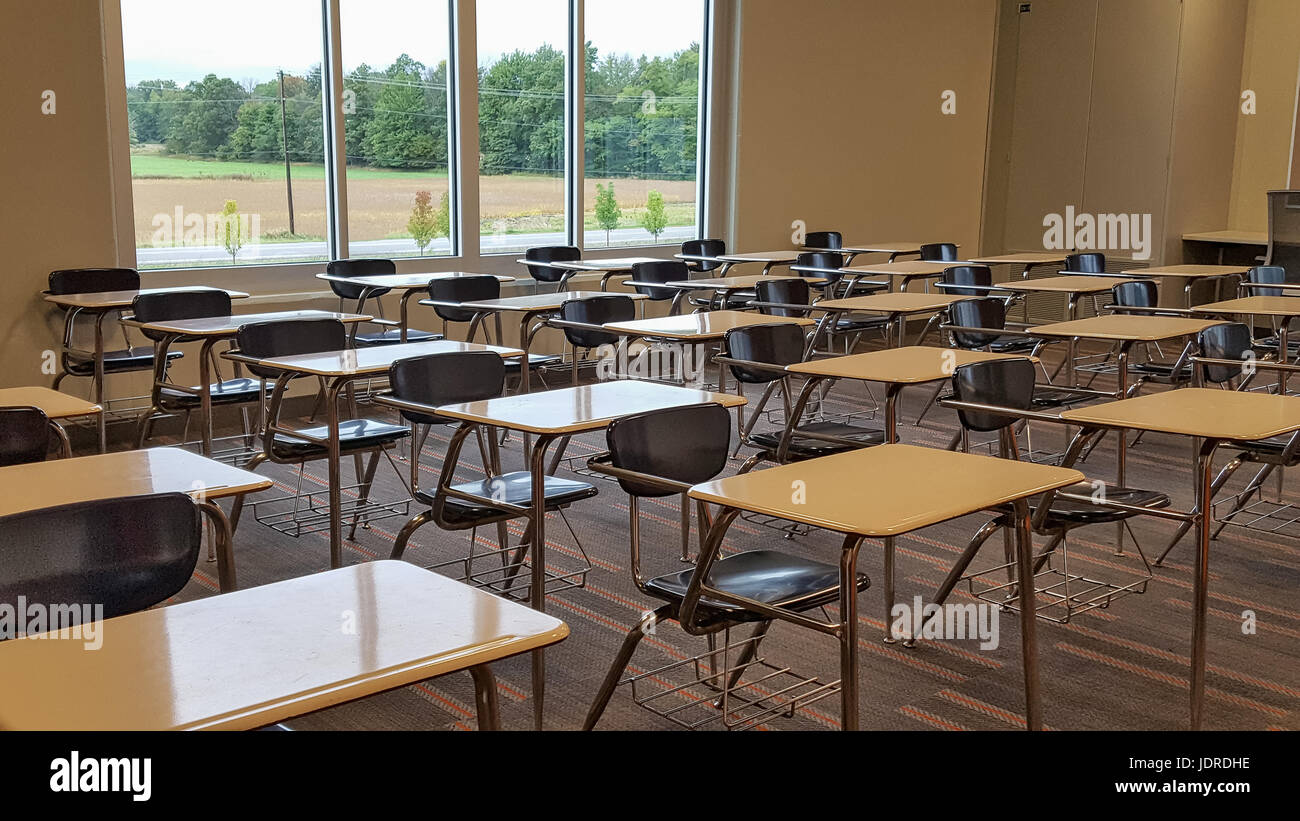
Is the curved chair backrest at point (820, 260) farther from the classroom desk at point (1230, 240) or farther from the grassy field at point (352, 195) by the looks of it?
the classroom desk at point (1230, 240)

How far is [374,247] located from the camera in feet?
25.6

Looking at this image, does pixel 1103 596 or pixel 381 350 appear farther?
pixel 381 350

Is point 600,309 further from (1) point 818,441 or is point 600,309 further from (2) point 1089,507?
(2) point 1089,507

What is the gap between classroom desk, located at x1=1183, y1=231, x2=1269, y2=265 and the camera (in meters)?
10.1

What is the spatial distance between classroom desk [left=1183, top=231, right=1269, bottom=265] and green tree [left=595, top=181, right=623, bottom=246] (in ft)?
17.1

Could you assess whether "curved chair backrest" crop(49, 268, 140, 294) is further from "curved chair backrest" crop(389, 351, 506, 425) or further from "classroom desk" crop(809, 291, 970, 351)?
"classroom desk" crop(809, 291, 970, 351)

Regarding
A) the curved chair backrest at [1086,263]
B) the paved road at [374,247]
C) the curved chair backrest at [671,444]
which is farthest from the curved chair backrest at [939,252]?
the curved chair backrest at [671,444]

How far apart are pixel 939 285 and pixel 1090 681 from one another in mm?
4406

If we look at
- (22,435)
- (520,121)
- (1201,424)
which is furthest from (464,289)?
(1201,424)

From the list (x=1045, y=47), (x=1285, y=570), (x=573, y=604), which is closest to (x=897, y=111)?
(x=1045, y=47)

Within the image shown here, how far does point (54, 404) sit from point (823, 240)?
7.23 meters
